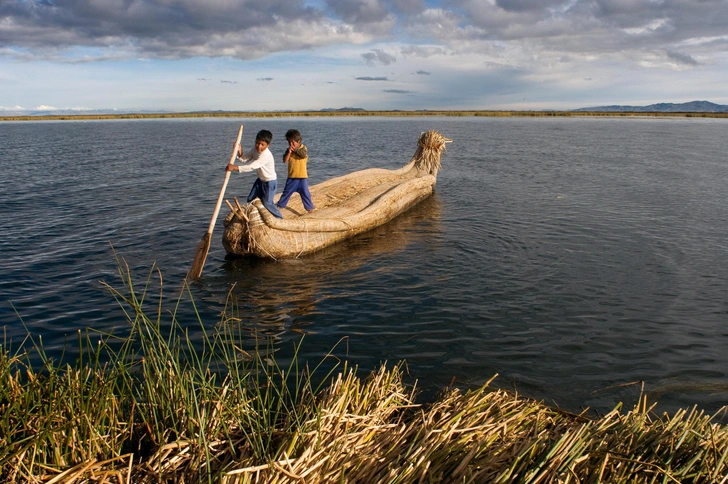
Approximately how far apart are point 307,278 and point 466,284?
8.90ft

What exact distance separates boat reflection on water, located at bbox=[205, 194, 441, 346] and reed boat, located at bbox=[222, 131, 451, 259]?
0.23m

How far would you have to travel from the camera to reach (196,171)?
23.9 metres

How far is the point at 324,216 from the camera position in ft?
36.3

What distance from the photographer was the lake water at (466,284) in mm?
6180

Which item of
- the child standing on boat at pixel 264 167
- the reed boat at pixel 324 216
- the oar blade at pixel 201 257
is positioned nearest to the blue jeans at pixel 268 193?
the child standing on boat at pixel 264 167

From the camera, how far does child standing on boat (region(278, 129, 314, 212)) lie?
34.2 feet

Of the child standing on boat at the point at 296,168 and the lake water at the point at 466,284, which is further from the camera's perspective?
the child standing on boat at the point at 296,168

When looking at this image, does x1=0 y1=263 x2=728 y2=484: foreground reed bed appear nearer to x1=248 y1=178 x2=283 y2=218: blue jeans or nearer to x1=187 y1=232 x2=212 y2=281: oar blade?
x1=187 y1=232 x2=212 y2=281: oar blade

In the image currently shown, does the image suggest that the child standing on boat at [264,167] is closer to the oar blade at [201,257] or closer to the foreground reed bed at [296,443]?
the oar blade at [201,257]

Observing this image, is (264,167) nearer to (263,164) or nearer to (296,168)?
(263,164)

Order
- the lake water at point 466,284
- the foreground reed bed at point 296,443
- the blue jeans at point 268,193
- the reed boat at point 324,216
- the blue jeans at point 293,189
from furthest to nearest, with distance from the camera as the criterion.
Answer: the blue jeans at point 293,189
the blue jeans at point 268,193
the reed boat at point 324,216
the lake water at point 466,284
the foreground reed bed at point 296,443

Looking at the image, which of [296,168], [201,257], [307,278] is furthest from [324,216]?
[201,257]

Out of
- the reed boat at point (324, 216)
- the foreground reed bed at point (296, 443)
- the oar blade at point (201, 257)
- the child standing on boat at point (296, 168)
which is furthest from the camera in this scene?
the child standing on boat at point (296, 168)

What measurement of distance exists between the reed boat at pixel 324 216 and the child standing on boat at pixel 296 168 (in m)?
0.31
